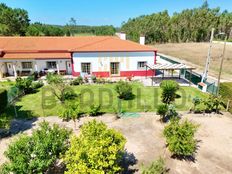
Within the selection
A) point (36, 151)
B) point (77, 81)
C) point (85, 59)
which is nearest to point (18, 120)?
point (36, 151)

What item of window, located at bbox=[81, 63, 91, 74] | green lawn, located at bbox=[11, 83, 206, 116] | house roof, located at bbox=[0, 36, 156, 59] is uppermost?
house roof, located at bbox=[0, 36, 156, 59]

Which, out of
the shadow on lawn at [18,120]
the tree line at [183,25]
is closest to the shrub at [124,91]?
the shadow on lawn at [18,120]

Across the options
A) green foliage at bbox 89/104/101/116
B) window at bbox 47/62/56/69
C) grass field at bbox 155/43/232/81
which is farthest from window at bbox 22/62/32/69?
grass field at bbox 155/43/232/81

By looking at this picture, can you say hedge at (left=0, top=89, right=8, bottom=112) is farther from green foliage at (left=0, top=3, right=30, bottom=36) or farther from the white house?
green foliage at (left=0, top=3, right=30, bottom=36)

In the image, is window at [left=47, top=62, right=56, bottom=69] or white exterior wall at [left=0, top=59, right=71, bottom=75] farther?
window at [left=47, top=62, right=56, bottom=69]

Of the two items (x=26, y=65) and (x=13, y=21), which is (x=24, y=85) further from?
(x=13, y=21)

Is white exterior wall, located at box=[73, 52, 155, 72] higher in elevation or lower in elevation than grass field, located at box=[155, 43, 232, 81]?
higher

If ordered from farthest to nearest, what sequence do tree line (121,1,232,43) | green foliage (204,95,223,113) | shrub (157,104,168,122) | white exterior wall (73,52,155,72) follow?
tree line (121,1,232,43), white exterior wall (73,52,155,72), green foliage (204,95,223,113), shrub (157,104,168,122)
